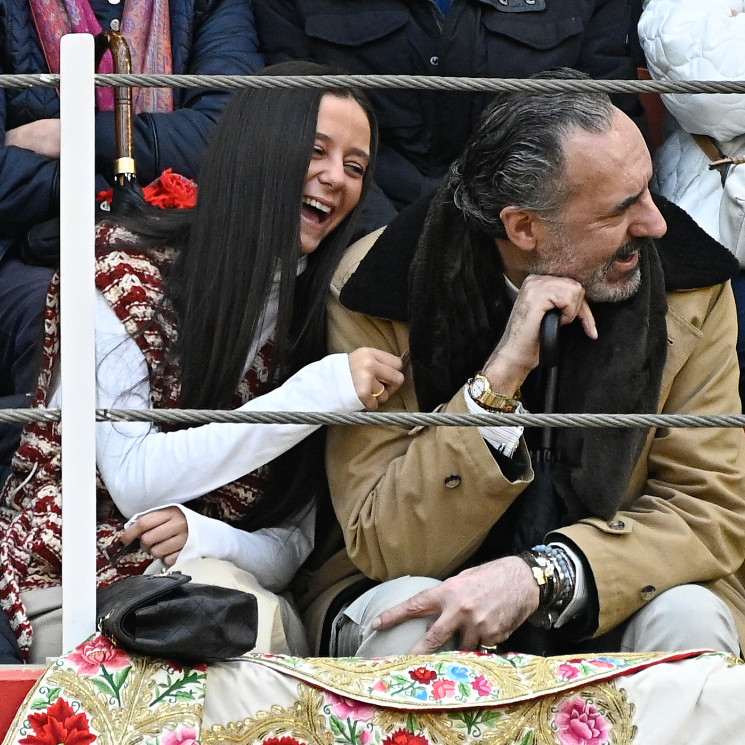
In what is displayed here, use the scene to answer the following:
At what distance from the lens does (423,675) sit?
1.61m

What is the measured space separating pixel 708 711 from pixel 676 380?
706mm

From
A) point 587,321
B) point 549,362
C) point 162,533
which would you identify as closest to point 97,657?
point 162,533

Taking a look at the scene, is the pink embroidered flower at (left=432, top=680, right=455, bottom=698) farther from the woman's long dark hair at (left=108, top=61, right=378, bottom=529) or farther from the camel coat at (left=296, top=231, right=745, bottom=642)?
the woman's long dark hair at (left=108, top=61, right=378, bottom=529)

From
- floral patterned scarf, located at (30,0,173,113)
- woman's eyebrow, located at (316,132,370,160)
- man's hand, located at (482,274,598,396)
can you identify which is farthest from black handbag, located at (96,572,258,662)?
floral patterned scarf, located at (30,0,173,113)

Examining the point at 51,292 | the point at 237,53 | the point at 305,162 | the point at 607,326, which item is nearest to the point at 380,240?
the point at 305,162

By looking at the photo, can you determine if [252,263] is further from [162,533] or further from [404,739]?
[404,739]

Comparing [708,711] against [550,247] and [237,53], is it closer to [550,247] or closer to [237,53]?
[550,247]

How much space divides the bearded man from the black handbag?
390 millimetres

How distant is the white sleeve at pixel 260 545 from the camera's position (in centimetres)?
206

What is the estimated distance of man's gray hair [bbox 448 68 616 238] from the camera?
2176 millimetres

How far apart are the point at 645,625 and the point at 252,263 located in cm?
83

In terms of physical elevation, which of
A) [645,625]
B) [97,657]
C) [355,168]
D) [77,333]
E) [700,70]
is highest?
[700,70]

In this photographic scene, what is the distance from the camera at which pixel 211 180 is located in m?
2.29

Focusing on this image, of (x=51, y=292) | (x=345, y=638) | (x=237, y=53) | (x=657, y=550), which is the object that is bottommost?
(x=345, y=638)
